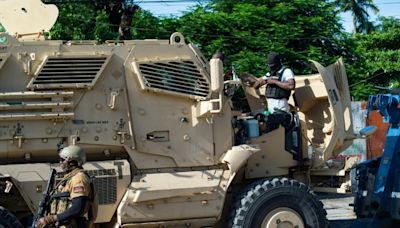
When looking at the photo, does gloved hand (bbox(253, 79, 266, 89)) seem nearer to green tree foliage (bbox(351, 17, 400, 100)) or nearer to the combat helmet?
the combat helmet

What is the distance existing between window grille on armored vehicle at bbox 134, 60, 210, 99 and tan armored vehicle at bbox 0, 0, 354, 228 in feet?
0.04

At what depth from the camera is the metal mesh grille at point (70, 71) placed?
6.74 metres

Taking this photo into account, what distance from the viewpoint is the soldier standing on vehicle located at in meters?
5.04

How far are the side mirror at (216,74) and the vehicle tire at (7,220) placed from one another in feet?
8.32

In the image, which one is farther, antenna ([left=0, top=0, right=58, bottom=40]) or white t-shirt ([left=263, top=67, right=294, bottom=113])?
white t-shirt ([left=263, top=67, right=294, bottom=113])

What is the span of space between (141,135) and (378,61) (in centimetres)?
2288

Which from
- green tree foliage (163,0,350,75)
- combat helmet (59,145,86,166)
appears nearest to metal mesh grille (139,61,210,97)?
combat helmet (59,145,86,166)

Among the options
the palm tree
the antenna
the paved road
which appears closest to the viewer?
the antenna

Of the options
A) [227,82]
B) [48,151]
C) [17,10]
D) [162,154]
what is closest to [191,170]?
[162,154]

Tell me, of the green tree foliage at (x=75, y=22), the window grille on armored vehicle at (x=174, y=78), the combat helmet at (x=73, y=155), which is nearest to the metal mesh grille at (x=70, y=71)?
the window grille on armored vehicle at (x=174, y=78)

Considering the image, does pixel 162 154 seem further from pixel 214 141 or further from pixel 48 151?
pixel 48 151

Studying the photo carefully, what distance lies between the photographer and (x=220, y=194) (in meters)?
7.11

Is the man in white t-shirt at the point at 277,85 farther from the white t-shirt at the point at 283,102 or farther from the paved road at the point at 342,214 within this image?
the paved road at the point at 342,214

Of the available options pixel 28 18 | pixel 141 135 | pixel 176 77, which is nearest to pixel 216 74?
pixel 176 77
